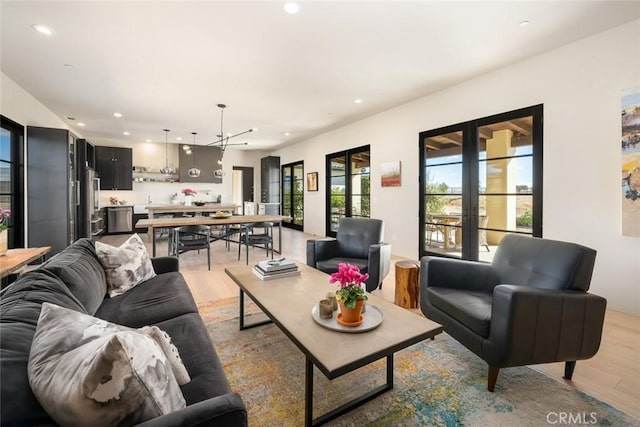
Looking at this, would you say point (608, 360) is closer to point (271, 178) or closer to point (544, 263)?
point (544, 263)

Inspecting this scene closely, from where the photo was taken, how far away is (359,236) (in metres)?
3.59

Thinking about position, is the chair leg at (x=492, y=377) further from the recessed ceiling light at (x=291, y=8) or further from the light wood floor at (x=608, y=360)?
the recessed ceiling light at (x=291, y=8)

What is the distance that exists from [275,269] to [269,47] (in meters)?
2.39

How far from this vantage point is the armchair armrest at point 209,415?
79 centimetres

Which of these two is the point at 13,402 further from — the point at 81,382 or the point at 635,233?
the point at 635,233

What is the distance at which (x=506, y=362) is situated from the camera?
1658 mm

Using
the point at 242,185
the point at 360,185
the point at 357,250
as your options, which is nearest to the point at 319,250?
the point at 357,250

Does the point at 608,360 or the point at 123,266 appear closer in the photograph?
Answer: the point at 608,360

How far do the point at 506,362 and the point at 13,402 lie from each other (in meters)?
2.07

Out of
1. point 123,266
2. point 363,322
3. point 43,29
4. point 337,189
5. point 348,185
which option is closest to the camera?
point 363,322

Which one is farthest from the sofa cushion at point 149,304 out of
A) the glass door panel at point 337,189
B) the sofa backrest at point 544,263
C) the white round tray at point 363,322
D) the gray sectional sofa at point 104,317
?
the glass door panel at point 337,189

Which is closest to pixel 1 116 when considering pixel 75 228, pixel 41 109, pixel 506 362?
pixel 41 109

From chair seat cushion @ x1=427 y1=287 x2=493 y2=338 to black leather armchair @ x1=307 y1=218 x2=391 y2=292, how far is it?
2.87ft

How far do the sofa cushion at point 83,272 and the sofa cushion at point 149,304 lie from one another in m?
0.10
